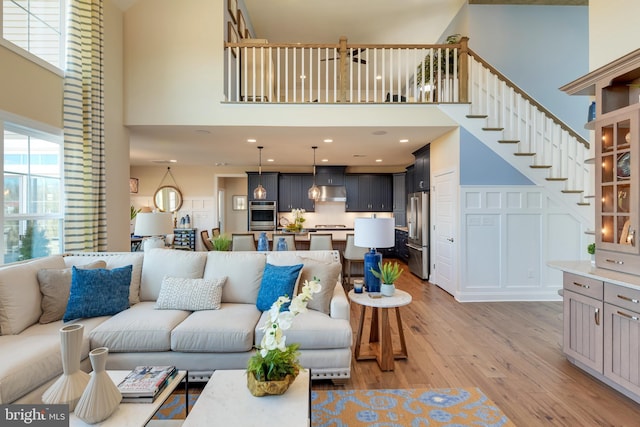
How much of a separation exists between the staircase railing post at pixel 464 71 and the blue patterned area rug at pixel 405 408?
12.9 feet

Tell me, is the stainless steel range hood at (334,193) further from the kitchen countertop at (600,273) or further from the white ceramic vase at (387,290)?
the kitchen countertop at (600,273)

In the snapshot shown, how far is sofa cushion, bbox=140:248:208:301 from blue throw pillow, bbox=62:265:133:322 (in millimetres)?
243

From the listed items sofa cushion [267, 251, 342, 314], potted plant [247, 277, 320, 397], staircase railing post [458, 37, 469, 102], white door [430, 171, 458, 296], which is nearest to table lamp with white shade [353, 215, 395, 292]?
sofa cushion [267, 251, 342, 314]

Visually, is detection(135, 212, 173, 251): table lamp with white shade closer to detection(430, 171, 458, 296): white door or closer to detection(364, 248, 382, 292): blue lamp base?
detection(364, 248, 382, 292): blue lamp base

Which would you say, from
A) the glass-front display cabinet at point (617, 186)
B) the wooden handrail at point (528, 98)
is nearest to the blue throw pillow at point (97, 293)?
the glass-front display cabinet at point (617, 186)

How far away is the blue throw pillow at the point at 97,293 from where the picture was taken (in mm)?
2490

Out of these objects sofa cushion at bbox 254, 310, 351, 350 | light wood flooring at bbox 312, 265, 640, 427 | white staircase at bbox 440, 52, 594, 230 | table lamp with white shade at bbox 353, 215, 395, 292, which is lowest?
light wood flooring at bbox 312, 265, 640, 427

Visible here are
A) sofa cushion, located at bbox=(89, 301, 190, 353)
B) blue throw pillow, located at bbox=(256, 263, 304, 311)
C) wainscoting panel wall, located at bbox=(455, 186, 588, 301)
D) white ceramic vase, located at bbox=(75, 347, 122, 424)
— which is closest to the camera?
white ceramic vase, located at bbox=(75, 347, 122, 424)

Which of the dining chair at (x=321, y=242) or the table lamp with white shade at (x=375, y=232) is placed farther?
the dining chair at (x=321, y=242)

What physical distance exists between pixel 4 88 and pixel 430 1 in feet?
19.8

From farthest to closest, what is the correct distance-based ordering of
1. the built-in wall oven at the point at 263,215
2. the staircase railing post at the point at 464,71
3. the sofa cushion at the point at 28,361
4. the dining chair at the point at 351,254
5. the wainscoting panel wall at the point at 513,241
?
the built-in wall oven at the point at 263,215
the dining chair at the point at 351,254
the wainscoting panel wall at the point at 513,241
the staircase railing post at the point at 464,71
the sofa cushion at the point at 28,361

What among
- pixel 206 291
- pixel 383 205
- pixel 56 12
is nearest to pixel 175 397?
pixel 206 291

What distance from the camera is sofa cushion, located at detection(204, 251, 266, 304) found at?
2.93 m

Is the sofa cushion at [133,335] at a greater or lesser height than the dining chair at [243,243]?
lesser
